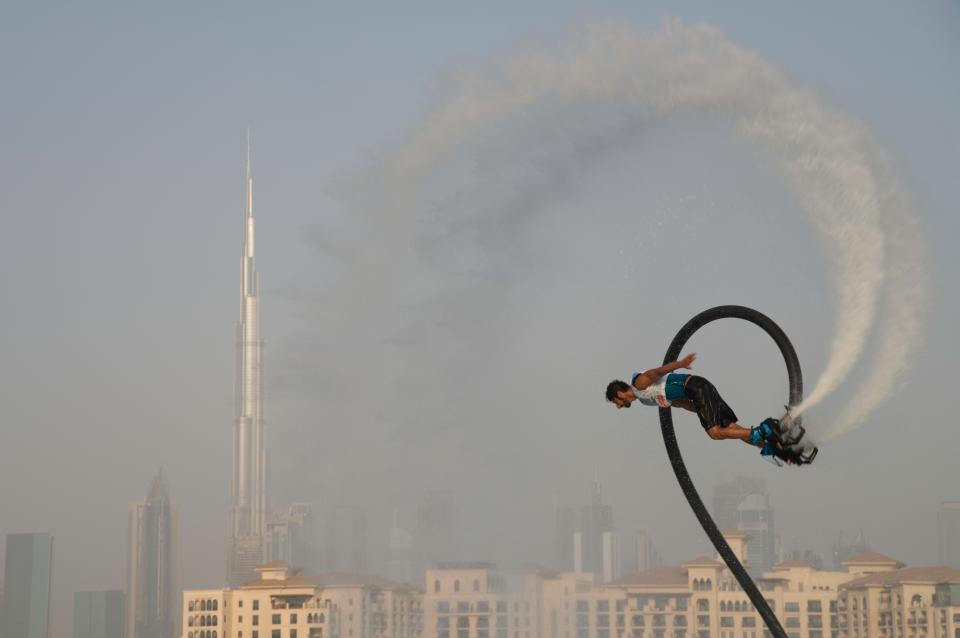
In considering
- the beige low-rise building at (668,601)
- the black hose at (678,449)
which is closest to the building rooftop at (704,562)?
the beige low-rise building at (668,601)

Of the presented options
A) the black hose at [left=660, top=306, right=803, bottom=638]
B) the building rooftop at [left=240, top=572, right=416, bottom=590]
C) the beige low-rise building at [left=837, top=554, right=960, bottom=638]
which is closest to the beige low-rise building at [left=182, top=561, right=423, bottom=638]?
the building rooftop at [left=240, top=572, right=416, bottom=590]

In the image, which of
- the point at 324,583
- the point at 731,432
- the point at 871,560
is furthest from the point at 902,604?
the point at 731,432

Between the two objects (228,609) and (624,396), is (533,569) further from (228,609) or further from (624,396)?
(624,396)

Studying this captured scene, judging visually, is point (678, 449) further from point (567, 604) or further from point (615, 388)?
point (567, 604)

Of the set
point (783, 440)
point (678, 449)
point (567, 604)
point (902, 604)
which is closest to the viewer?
point (783, 440)

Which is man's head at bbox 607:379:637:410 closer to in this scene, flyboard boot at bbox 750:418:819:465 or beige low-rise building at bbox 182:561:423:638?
flyboard boot at bbox 750:418:819:465

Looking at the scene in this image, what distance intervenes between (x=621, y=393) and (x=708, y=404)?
1.43 meters

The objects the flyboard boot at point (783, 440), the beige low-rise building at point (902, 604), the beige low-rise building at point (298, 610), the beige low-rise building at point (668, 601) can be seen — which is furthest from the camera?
the beige low-rise building at point (298, 610)

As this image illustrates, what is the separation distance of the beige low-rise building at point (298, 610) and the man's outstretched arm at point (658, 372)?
14094 cm

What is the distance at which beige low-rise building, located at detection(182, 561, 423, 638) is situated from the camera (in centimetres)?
15775

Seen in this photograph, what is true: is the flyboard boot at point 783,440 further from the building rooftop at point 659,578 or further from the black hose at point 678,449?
the building rooftop at point 659,578

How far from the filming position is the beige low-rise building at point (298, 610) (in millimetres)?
157750

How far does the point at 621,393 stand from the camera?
22594 mm

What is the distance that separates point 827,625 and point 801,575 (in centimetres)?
632
